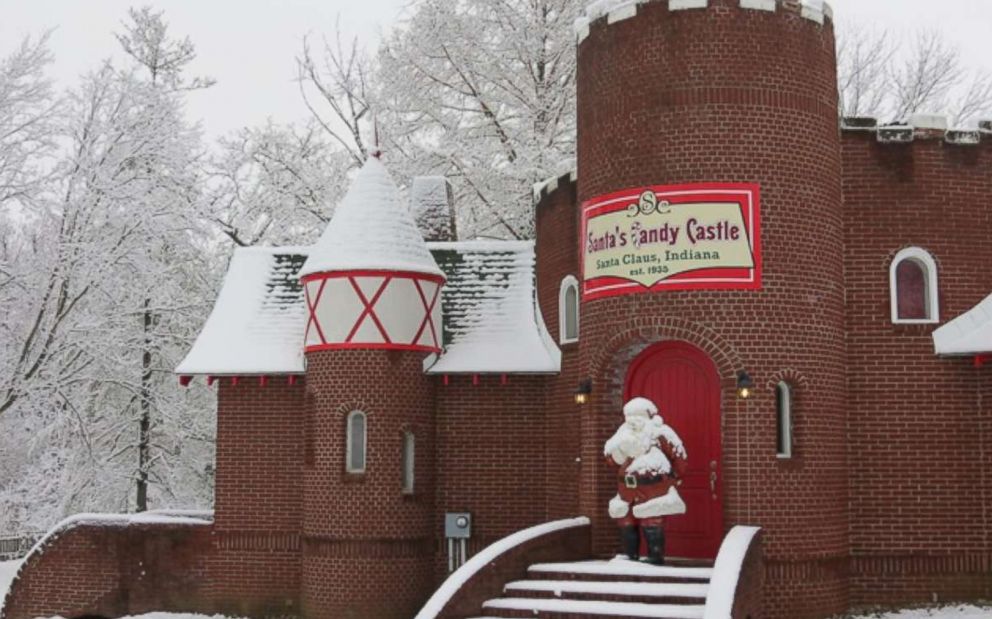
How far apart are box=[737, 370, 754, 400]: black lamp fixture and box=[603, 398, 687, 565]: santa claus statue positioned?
38.1 inches

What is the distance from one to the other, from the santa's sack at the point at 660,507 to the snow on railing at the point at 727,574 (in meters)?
0.63

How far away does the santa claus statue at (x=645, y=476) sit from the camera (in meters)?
13.0

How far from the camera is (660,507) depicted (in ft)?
42.4

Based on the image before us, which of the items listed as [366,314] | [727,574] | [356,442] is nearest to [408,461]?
[356,442]

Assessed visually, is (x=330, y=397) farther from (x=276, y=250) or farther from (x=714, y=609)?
(x=714, y=609)

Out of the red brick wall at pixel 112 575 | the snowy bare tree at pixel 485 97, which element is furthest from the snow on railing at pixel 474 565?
the snowy bare tree at pixel 485 97

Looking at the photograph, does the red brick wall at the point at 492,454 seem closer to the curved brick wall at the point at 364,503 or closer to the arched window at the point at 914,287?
the curved brick wall at the point at 364,503

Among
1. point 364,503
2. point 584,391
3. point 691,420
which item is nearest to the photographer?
point 691,420

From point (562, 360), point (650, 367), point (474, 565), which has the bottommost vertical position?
point (474, 565)

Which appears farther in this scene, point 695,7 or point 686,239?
point 695,7

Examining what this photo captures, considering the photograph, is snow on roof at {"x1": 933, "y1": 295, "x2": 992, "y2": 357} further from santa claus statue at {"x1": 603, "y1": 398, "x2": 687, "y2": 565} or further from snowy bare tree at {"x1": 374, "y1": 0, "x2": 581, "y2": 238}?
snowy bare tree at {"x1": 374, "y1": 0, "x2": 581, "y2": 238}

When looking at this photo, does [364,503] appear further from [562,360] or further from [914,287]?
[914,287]

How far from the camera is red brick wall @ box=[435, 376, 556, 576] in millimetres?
17312

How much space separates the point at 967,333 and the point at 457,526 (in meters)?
7.33
